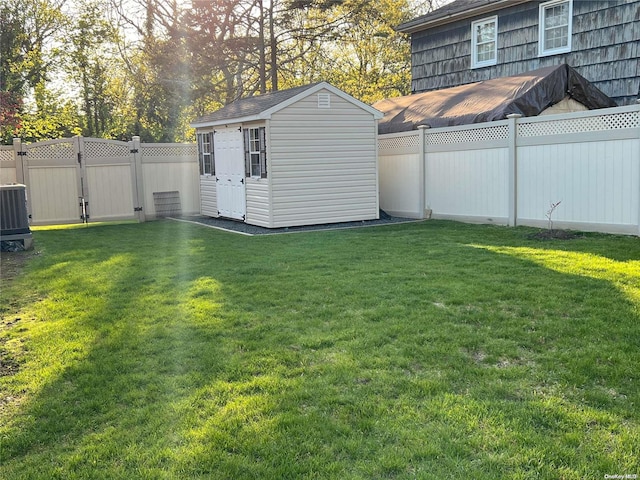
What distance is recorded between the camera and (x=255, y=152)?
37.8 feet

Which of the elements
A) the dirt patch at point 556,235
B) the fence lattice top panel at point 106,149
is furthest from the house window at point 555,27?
the fence lattice top panel at point 106,149

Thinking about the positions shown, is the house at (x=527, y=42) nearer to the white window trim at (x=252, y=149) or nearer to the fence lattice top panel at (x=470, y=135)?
the fence lattice top panel at (x=470, y=135)

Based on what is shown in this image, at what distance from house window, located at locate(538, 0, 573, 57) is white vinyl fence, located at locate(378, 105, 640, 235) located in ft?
13.6

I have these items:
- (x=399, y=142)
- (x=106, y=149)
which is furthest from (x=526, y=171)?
(x=106, y=149)

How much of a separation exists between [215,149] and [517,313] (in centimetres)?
984

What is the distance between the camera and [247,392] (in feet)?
11.3

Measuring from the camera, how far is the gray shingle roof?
11219 mm

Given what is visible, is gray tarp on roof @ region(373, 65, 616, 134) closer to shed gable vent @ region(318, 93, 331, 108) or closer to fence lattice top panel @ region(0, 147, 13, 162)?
shed gable vent @ region(318, 93, 331, 108)

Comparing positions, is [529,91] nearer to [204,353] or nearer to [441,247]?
[441,247]

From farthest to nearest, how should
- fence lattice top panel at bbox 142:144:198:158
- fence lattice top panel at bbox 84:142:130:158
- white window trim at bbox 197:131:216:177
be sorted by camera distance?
fence lattice top panel at bbox 142:144:198:158 → white window trim at bbox 197:131:216:177 → fence lattice top panel at bbox 84:142:130:158

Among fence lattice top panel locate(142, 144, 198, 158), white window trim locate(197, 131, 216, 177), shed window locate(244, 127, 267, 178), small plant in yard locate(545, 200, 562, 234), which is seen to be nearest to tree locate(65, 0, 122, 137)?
fence lattice top panel locate(142, 144, 198, 158)

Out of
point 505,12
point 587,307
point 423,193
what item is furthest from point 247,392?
point 505,12

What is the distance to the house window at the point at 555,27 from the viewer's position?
13.0 meters

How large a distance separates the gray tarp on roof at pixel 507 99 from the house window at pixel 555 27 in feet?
4.83
